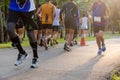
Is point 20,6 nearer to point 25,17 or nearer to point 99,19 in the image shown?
point 25,17

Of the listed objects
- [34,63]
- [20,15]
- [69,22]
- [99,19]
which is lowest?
[34,63]

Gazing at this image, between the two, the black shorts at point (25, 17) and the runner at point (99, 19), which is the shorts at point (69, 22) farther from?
the black shorts at point (25, 17)

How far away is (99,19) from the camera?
13891 millimetres

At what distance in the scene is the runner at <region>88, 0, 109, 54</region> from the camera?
13.8 meters

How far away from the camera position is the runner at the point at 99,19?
13.8 m

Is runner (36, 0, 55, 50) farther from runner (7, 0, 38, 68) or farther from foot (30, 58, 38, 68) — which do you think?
runner (7, 0, 38, 68)

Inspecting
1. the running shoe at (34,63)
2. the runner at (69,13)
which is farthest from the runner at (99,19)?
the running shoe at (34,63)

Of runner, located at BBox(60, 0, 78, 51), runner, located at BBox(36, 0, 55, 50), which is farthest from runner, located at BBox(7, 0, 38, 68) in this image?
runner, located at BBox(36, 0, 55, 50)

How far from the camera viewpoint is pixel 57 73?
838 cm

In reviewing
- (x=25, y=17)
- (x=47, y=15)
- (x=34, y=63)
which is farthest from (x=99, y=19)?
(x=25, y=17)

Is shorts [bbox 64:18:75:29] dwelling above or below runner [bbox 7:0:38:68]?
below

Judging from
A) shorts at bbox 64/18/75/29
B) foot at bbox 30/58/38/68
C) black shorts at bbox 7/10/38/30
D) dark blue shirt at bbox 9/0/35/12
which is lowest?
foot at bbox 30/58/38/68

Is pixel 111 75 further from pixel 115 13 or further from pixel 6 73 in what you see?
pixel 115 13

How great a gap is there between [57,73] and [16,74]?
79 centimetres
